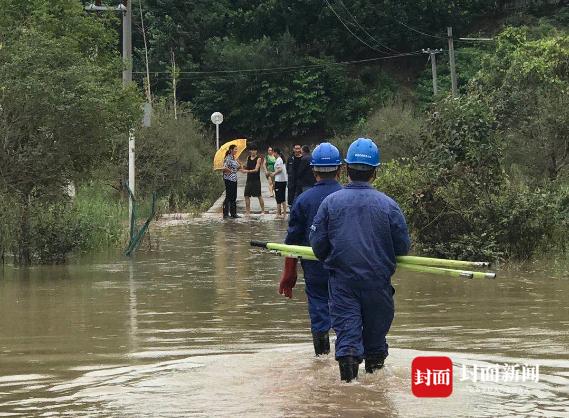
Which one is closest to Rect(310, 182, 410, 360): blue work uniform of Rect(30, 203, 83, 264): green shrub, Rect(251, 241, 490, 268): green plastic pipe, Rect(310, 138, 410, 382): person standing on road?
Rect(310, 138, 410, 382): person standing on road

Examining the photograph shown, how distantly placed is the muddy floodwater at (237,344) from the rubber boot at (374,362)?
6 cm

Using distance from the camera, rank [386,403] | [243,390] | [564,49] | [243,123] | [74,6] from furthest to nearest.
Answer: [243,123] < [564,49] < [74,6] < [243,390] < [386,403]

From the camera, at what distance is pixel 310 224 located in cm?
964

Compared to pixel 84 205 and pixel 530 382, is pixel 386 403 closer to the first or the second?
pixel 530 382

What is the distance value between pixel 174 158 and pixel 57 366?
2226cm

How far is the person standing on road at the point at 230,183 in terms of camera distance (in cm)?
2730

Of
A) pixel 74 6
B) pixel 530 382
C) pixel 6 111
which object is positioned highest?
pixel 74 6

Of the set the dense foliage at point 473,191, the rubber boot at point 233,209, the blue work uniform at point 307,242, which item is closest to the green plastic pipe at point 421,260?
the blue work uniform at point 307,242

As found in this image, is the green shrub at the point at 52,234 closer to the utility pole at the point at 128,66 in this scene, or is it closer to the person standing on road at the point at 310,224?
the utility pole at the point at 128,66

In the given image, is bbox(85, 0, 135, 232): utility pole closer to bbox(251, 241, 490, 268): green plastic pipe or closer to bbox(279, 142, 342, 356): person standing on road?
bbox(279, 142, 342, 356): person standing on road

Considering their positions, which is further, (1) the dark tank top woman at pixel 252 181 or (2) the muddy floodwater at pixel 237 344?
(1) the dark tank top woman at pixel 252 181

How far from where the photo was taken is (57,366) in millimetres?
9867

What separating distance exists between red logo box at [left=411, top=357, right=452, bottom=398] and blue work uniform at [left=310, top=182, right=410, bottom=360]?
0.45 meters

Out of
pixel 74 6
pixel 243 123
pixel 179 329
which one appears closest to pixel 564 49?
pixel 74 6
